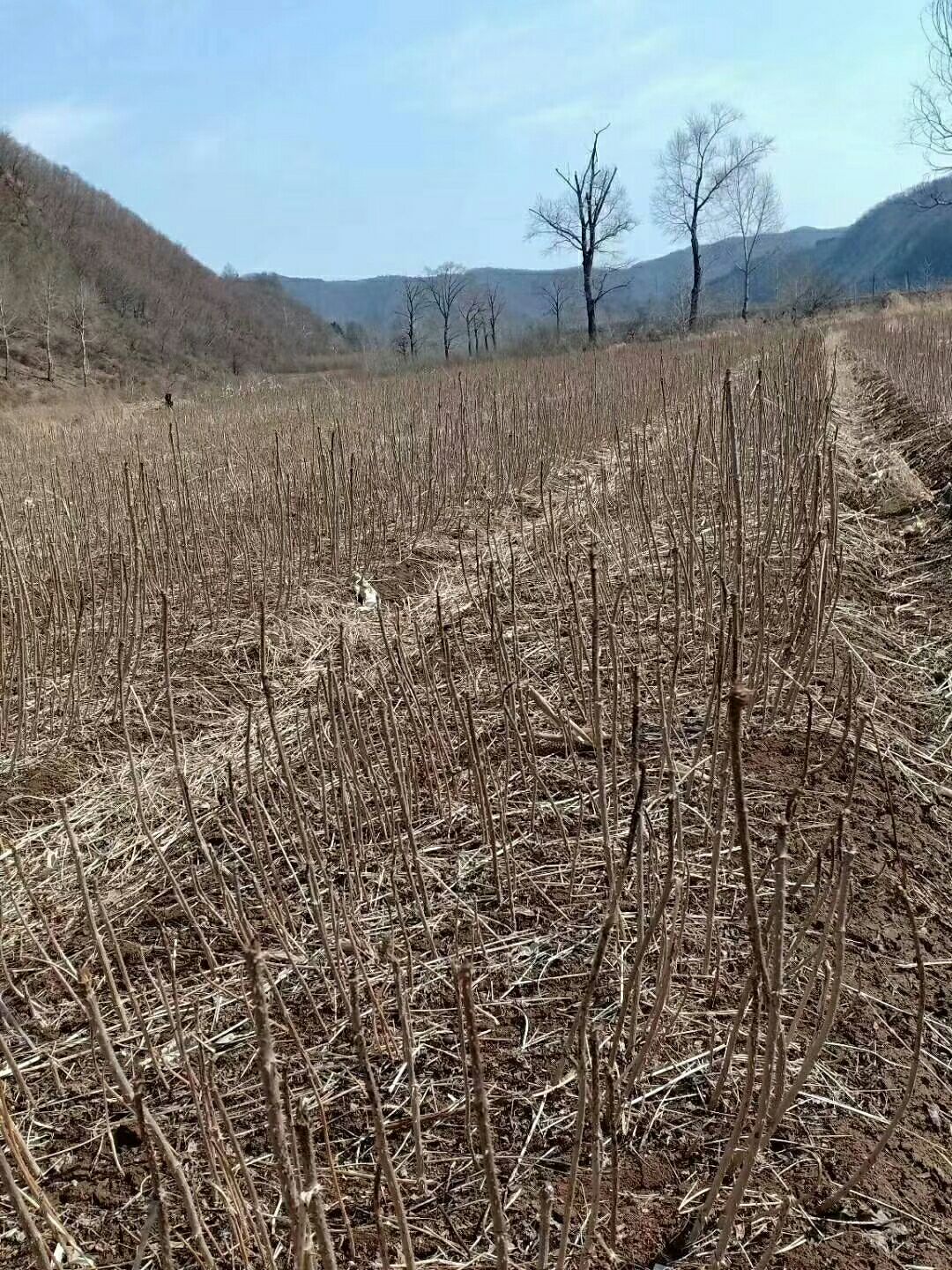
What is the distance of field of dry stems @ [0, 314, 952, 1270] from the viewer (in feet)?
3.15

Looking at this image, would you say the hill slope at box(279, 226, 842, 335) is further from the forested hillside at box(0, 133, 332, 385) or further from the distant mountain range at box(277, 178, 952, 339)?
the forested hillside at box(0, 133, 332, 385)

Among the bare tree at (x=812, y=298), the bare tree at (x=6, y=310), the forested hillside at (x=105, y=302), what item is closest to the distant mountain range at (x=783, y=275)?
the bare tree at (x=812, y=298)

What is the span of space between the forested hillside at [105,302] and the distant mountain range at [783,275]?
29.2ft

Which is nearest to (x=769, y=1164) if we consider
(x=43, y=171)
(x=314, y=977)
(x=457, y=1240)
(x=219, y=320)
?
(x=457, y=1240)

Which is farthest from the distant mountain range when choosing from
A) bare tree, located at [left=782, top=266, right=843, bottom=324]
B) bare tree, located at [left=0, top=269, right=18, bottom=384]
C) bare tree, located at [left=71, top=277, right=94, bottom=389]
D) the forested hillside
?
bare tree, located at [left=0, top=269, right=18, bottom=384]

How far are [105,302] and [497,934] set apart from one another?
4012 cm

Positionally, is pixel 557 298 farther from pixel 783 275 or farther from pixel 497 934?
pixel 497 934

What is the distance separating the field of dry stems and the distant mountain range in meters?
33.3

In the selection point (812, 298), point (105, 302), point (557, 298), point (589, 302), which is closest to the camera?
point (589, 302)

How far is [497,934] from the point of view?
5.05 feet

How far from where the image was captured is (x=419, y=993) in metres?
1.42

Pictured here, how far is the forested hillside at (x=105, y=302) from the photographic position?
2598 centimetres

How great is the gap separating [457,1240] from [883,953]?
2.79ft

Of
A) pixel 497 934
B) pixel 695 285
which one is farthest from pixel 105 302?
pixel 497 934
